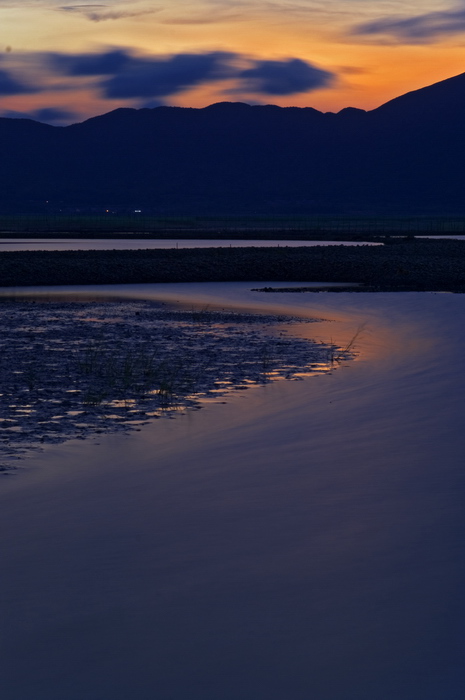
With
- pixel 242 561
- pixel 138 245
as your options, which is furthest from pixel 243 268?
pixel 242 561

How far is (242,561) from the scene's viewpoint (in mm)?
8953

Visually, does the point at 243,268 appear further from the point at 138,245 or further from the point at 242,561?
the point at 242,561

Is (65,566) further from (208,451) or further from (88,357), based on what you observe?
(88,357)

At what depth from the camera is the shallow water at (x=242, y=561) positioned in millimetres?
6949

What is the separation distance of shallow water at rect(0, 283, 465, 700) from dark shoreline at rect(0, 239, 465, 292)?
29978mm

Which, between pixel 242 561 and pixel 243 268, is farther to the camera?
pixel 243 268

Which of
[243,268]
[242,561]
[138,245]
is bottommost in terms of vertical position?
[242,561]

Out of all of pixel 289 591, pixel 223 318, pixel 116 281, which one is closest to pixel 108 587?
pixel 289 591

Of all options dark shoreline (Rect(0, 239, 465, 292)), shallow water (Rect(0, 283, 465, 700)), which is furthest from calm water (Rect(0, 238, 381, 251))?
shallow water (Rect(0, 283, 465, 700))

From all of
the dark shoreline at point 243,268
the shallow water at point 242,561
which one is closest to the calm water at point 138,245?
the dark shoreline at point 243,268

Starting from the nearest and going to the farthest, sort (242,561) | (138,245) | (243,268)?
(242,561) < (243,268) < (138,245)

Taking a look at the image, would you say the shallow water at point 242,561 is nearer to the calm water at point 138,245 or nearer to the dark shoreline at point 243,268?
the dark shoreline at point 243,268

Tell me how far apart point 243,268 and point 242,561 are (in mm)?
41002

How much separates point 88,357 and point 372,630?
13.9 m
